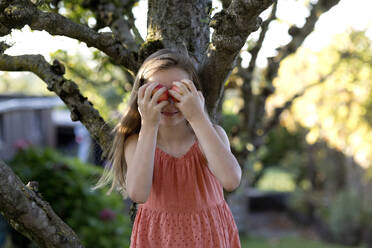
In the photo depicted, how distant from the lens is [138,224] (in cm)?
188

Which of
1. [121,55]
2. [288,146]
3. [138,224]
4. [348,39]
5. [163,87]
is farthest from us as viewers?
[288,146]

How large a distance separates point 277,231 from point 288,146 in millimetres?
4018

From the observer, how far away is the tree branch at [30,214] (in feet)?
4.72

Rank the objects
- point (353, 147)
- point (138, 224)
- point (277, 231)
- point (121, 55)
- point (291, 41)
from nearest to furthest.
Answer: point (138, 224) → point (121, 55) → point (291, 41) → point (353, 147) → point (277, 231)

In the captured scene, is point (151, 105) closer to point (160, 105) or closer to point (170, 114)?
point (160, 105)

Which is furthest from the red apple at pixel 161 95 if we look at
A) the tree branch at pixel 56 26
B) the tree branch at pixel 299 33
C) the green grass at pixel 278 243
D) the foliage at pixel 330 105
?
the green grass at pixel 278 243

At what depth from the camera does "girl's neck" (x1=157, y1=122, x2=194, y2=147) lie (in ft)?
6.35

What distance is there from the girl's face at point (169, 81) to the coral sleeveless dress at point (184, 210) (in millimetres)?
158

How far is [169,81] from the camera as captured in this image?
1812 mm

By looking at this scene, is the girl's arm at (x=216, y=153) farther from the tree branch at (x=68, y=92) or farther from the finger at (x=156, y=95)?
the tree branch at (x=68, y=92)

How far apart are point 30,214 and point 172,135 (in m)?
0.71

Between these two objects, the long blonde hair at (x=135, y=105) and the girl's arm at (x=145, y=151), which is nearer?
the girl's arm at (x=145, y=151)

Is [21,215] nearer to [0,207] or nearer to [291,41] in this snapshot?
[0,207]

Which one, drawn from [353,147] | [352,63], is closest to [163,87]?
[352,63]
